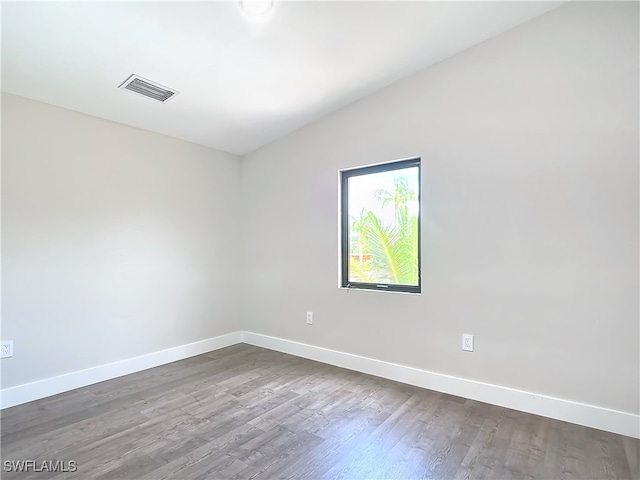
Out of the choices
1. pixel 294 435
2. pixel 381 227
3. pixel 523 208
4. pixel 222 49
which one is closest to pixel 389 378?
pixel 294 435

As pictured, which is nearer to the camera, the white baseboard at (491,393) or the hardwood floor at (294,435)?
the hardwood floor at (294,435)

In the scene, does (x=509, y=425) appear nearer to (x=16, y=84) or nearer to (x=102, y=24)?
(x=102, y=24)

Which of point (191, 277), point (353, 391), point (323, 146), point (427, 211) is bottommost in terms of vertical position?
point (353, 391)

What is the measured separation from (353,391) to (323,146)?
2.30m

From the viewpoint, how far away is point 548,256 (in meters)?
2.31

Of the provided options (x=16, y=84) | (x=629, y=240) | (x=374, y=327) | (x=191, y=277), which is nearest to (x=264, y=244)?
(x=191, y=277)

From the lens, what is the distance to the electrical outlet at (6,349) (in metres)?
2.40

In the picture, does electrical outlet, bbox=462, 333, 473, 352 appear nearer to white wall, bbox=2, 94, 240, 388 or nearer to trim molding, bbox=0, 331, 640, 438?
trim molding, bbox=0, 331, 640, 438

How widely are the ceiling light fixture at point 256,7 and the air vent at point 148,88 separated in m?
0.98

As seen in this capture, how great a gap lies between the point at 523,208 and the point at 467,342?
1066mm

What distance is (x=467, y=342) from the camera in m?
2.60

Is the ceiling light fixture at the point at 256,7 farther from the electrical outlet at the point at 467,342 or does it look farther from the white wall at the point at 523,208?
the electrical outlet at the point at 467,342

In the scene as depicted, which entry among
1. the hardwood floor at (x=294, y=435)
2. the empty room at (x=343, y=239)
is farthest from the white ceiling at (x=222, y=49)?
the hardwood floor at (x=294, y=435)

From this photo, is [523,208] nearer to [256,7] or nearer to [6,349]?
[256,7]
